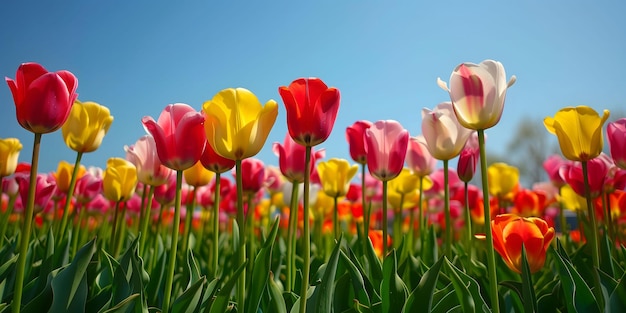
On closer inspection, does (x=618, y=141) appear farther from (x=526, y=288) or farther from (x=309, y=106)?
(x=309, y=106)

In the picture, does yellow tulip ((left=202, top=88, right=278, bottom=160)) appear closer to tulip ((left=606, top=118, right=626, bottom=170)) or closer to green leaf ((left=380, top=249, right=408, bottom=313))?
green leaf ((left=380, top=249, right=408, bottom=313))

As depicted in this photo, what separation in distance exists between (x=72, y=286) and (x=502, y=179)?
3.10m

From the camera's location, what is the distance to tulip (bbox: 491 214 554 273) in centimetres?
125

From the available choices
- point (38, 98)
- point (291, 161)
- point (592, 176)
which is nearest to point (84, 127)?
point (38, 98)

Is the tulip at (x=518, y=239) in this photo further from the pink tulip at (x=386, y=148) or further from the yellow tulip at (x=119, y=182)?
the yellow tulip at (x=119, y=182)

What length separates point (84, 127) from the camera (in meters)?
1.70

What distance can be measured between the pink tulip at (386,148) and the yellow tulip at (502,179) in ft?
6.83

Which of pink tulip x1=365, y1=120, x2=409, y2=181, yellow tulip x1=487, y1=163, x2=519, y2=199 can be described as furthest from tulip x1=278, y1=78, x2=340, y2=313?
yellow tulip x1=487, y1=163, x2=519, y2=199

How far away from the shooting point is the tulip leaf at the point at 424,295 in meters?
1.08

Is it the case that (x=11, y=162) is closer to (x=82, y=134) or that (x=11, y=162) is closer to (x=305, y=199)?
(x=82, y=134)

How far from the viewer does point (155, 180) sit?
1591 mm


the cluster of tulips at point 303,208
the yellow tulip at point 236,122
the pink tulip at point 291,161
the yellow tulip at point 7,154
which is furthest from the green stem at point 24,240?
the yellow tulip at point 7,154

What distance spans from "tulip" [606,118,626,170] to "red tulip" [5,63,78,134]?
6.23 ft

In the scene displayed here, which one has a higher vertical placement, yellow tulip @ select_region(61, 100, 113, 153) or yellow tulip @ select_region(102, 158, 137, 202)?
yellow tulip @ select_region(61, 100, 113, 153)
